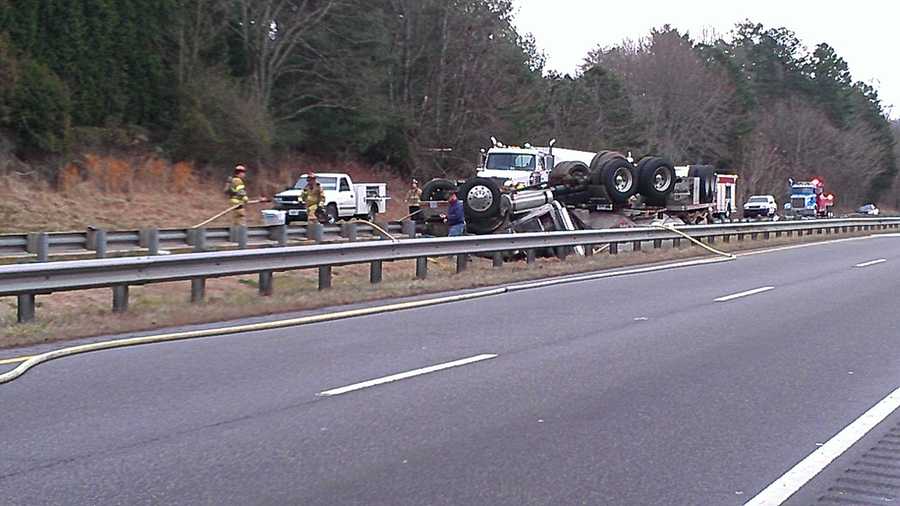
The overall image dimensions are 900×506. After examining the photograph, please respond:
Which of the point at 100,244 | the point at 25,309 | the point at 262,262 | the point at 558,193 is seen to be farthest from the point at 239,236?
the point at 558,193

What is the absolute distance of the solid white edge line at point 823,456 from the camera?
685cm

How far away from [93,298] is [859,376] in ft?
40.0

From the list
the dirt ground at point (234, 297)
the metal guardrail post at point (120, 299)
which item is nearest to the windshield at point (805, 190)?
the dirt ground at point (234, 297)

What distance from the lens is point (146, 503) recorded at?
650 centimetres

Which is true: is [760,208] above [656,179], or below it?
below

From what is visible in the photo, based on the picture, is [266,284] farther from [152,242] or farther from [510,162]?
[510,162]

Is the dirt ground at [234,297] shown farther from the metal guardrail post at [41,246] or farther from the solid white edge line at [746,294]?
the solid white edge line at [746,294]

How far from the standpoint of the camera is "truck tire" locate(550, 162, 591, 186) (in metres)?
31.1

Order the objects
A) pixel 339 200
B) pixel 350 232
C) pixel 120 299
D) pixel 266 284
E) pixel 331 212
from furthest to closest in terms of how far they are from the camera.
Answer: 1. pixel 339 200
2. pixel 331 212
3. pixel 350 232
4. pixel 266 284
5. pixel 120 299

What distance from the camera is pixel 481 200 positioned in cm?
2808

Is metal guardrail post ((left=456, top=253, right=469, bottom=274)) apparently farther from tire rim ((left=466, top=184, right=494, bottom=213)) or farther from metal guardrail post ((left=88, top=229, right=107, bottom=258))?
tire rim ((left=466, top=184, right=494, bottom=213))

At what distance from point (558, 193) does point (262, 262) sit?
1598 cm

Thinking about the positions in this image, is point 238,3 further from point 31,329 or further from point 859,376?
point 859,376

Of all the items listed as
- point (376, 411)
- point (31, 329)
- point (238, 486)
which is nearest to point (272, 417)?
point (376, 411)
